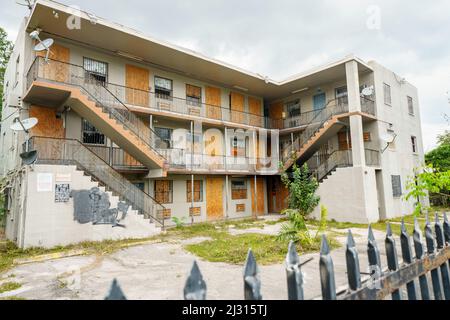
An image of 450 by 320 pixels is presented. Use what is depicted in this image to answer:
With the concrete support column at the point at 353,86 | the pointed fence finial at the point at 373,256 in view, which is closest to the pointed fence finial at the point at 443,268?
the pointed fence finial at the point at 373,256

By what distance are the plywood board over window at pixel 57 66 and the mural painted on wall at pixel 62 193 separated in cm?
495

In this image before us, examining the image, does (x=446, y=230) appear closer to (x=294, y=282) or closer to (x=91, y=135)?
(x=294, y=282)

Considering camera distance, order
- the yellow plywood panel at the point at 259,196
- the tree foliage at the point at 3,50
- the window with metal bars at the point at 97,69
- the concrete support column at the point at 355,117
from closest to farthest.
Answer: the window with metal bars at the point at 97,69 < the concrete support column at the point at 355,117 < the yellow plywood panel at the point at 259,196 < the tree foliage at the point at 3,50

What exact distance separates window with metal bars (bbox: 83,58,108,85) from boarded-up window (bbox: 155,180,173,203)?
6.42m

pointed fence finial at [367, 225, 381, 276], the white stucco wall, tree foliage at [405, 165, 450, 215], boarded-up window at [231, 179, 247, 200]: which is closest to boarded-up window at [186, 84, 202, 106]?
boarded-up window at [231, 179, 247, 200]

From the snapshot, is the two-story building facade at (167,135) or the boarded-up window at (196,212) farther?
the boarded-up window at (196,212)

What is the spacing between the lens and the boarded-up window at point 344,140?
59.3ft

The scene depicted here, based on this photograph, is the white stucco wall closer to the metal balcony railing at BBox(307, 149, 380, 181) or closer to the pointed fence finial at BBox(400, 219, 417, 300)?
the pointed fence finial at BBox(400, 219, 417, 300)

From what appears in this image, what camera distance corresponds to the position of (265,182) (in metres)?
22.3

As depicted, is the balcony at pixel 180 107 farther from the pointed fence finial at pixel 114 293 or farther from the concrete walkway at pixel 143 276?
the pointed fence finial at pixel 114 293

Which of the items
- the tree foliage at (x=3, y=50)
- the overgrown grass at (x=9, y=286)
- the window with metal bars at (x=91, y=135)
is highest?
the tree foliage at (x=3, y=50)

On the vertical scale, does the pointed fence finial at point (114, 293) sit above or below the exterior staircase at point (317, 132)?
below

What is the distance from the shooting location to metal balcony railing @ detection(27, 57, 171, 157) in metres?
11.7
